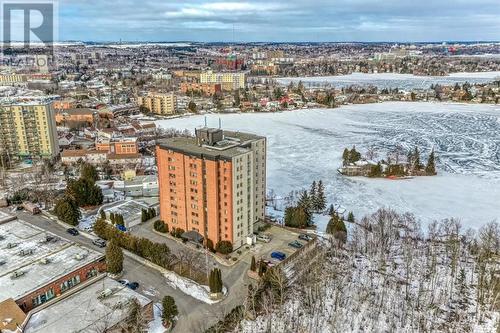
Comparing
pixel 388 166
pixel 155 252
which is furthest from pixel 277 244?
pixel 388 166

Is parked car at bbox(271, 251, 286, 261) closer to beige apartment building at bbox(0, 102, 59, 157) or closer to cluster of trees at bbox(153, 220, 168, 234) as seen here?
cluster of trees at bbox(153, 220, 168, 234)

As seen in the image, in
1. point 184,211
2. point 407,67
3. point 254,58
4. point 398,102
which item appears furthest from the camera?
point 254,58

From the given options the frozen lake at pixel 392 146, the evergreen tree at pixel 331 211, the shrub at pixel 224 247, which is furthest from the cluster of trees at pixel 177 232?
the frozen lake at pixel 392 146

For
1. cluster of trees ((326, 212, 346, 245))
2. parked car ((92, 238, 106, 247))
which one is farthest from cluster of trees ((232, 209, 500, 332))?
parked car ((92, 238, 106, 247))

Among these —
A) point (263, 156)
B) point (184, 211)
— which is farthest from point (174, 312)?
point (263, 156)

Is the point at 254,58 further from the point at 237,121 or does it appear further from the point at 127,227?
the point at 127,227

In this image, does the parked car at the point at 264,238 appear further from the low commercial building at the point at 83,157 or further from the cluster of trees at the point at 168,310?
the low commercial building at the point at 83,157
